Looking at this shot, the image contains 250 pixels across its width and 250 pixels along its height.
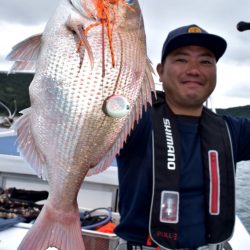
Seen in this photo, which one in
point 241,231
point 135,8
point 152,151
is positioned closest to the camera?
point 135,8

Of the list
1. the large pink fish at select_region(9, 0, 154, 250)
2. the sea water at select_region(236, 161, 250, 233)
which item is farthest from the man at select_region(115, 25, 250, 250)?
the sea water at select_region(236, 161, 250, 233)

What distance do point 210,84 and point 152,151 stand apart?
0.57 m

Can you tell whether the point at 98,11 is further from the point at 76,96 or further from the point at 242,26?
the point at 242,26

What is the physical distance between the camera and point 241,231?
4078mm

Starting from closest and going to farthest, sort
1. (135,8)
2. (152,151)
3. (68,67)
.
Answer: (68,67) < (135,8) < (152,151)

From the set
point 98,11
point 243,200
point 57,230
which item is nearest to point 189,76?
point 98,11

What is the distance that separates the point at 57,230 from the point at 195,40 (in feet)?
4.99

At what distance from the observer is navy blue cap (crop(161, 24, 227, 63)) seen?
2.71m

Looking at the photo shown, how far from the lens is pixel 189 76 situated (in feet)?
8.77

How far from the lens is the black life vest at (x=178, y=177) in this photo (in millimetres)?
2566

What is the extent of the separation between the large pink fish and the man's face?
848 millimetres

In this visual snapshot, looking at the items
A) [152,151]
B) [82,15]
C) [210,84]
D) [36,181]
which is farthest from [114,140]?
→ [36,181]

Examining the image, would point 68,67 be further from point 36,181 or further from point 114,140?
point 36,181

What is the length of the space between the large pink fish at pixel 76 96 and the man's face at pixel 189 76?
85 centimetres
